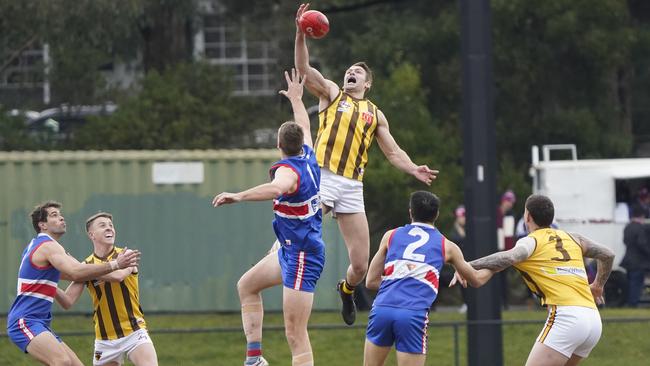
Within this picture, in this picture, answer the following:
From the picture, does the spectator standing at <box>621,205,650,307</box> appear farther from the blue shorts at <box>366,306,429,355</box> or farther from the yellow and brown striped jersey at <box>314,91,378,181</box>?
the blue shorts at <box>366,306,429,355</box>

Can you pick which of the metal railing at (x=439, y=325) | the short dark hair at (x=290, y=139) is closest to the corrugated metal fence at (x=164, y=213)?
the metal railing at (x=439, y=325)

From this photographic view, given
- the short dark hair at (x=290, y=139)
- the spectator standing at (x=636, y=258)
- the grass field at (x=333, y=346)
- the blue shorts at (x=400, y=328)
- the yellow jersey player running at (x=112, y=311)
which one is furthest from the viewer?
the spectator standing at (x=636, y=258)

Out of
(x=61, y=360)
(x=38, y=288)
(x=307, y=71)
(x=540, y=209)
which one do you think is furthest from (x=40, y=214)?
(x=540, y=209)

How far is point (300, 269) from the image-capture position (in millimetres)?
12320

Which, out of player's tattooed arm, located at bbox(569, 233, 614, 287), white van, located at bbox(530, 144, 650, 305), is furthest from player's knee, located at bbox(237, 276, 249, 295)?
white van, located at bbox(530, 144, 650, 305)

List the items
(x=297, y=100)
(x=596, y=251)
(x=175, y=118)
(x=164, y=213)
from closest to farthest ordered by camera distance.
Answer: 1. (x=596, y=251)
2. (x=297, y=100)
3. (x=164, y=213)
4. (x=175, y=118)

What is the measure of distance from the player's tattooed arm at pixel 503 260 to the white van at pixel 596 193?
38.8 feet

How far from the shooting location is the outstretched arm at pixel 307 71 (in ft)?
40.9

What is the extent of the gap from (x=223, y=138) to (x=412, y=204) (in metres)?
15.5

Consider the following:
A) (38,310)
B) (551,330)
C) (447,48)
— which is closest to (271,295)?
(38,310)

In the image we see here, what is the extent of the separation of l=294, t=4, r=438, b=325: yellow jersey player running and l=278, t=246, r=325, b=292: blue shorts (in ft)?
2.72

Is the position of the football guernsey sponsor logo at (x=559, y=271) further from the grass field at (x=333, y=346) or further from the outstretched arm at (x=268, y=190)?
the grass field at (x=333, y=346)

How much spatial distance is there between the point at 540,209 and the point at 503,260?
0.55 meters

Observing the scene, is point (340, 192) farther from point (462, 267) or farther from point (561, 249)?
point (561, 249)
